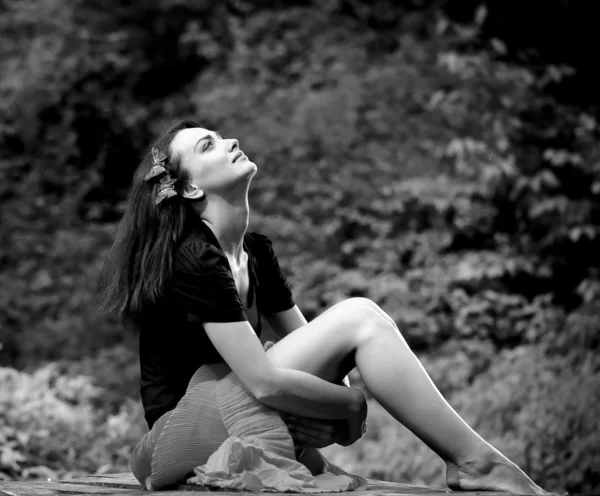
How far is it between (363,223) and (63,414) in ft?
9.47

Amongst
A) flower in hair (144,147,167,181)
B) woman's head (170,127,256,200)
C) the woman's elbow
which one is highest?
woman's head (170,127,256,200)

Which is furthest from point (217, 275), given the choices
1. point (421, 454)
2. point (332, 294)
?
point (332, 294)

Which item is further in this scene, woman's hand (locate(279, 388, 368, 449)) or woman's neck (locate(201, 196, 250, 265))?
woman's neck (locate(201, 196, 250, 265))

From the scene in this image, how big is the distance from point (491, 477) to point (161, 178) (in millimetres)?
1175

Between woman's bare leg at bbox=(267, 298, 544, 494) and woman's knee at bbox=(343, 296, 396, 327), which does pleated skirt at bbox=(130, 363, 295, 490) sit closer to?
woman's bare leg at bbox=(267, 298, 544, 494)

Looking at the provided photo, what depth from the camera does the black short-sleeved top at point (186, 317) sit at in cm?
203

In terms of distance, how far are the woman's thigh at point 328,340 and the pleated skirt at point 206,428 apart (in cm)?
14

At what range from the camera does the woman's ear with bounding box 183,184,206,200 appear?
220cm

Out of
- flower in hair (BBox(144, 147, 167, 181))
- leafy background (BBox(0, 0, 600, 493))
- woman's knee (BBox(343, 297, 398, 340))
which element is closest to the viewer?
woman's knee (BBox(343, 297, 398, 340))

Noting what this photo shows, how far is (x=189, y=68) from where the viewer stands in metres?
8.20

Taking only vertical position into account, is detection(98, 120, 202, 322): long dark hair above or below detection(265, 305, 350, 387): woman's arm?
above

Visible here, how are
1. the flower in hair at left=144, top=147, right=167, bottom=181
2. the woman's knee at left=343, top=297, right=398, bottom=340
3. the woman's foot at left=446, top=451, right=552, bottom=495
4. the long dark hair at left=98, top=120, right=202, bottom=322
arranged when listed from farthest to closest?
the flower in hair at left=144, top=147, right=167, bottom=181, the long dark hair at left=98, top=120, right=202, bottom=322, the woman's knee at left=343, top=297, right=398, bottom=340, the woman's foot at left=446, top=451, right=552, bottom=495

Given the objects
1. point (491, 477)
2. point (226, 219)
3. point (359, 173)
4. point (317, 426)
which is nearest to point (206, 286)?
point (226, 219)

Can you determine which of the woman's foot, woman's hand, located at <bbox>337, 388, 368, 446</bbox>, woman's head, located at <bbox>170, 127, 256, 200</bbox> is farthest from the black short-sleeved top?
the woman's foot
